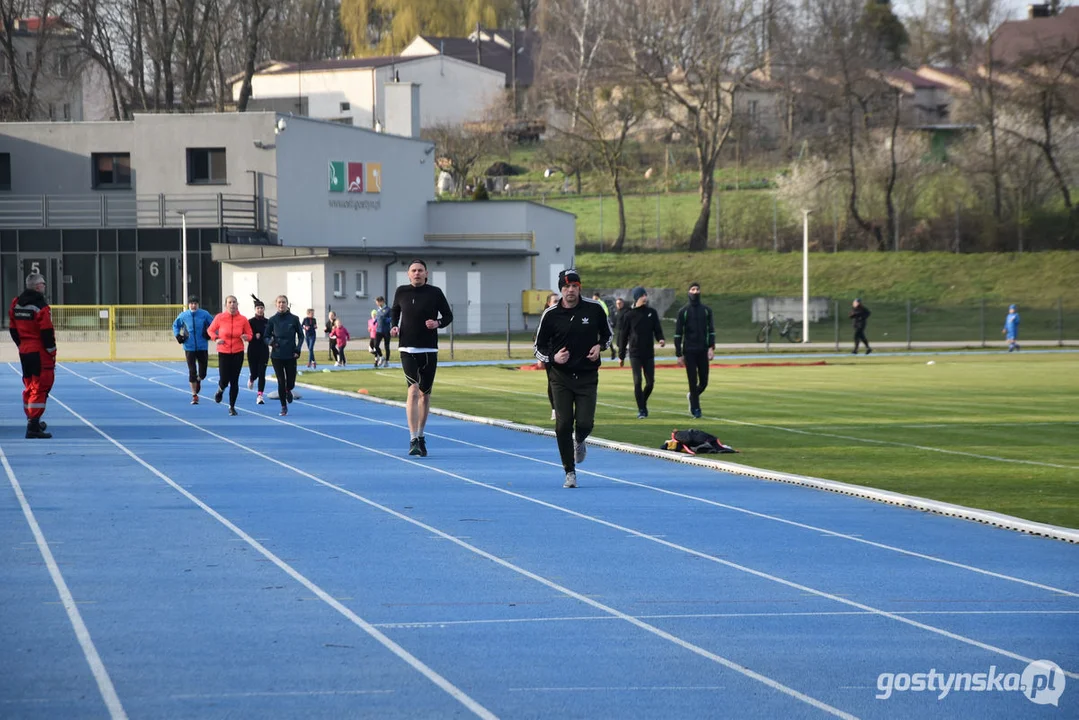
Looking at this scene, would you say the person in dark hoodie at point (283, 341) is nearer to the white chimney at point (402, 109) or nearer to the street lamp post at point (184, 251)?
the street lamp post at point (184, 251)

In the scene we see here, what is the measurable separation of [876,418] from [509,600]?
13837 mm

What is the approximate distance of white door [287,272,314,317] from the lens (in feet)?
165


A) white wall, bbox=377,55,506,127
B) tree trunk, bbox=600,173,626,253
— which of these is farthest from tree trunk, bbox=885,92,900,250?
white wall, bbox=377,55,506,127

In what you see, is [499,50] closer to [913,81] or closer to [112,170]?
[913,81]

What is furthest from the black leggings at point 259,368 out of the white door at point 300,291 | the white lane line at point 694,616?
the white door at point 300,291

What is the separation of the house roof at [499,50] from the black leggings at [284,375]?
83084 mm

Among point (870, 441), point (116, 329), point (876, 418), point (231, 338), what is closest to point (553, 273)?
point (116, 329)

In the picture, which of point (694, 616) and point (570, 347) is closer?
point (694, 616)

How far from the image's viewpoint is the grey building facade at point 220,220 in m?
51.9

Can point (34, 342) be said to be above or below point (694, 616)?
above

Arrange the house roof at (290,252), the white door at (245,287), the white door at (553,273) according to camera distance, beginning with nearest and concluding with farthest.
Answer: the house roof at (290,252) → the white door at (245,287) → the white door at (553,273)

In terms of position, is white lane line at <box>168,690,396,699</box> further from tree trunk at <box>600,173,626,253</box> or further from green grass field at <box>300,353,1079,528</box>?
tree trunk at <box>600,173,626,253</box>

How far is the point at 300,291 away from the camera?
50.6 metres

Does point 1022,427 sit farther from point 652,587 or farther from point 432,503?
point 652,587
